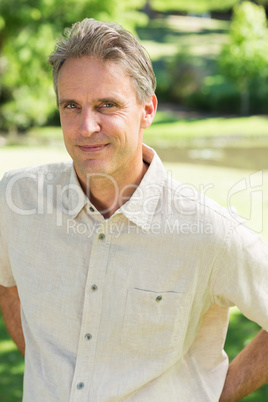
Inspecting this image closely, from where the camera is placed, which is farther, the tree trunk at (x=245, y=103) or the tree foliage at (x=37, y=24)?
the tree trunk at (x=245, y=103)

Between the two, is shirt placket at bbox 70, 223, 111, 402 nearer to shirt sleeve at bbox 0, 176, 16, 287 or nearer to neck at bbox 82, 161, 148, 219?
neck at bbox 82, 161, 148, 219

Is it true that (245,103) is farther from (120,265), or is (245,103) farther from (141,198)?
(120,265)

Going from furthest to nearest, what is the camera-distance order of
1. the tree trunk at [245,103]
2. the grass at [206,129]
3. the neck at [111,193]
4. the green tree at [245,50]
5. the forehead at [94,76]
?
1. the tree trunk at [245,103]
2. the green tree at [245,50]
3. the grass at [206,129]
4. the neck at [111,193]
5. the forehead at [94,76]

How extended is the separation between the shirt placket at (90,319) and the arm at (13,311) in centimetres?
51

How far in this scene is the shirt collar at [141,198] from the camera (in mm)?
1863

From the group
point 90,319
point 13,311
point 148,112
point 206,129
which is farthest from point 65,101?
point 206,129

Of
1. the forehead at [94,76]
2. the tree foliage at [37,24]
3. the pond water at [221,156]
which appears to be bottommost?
the pond water at [221,156]

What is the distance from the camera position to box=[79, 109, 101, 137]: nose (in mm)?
1801

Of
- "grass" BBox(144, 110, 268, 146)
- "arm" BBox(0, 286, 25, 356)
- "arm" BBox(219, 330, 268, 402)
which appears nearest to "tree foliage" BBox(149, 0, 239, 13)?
"grass" BBox(144, 110, 268, 146)

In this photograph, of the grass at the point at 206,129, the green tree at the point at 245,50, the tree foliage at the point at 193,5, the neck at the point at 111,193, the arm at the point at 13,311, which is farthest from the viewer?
the tree foliage at the point at 193,5

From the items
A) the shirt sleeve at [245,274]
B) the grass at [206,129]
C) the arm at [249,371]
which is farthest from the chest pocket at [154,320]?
the grass at [206,129]

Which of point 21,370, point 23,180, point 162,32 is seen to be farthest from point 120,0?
point 162,32

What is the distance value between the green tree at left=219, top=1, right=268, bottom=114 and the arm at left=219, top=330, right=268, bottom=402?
94.4ft

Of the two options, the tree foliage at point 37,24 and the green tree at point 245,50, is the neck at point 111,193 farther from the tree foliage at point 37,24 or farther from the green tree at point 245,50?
the green tree at point 245,50
